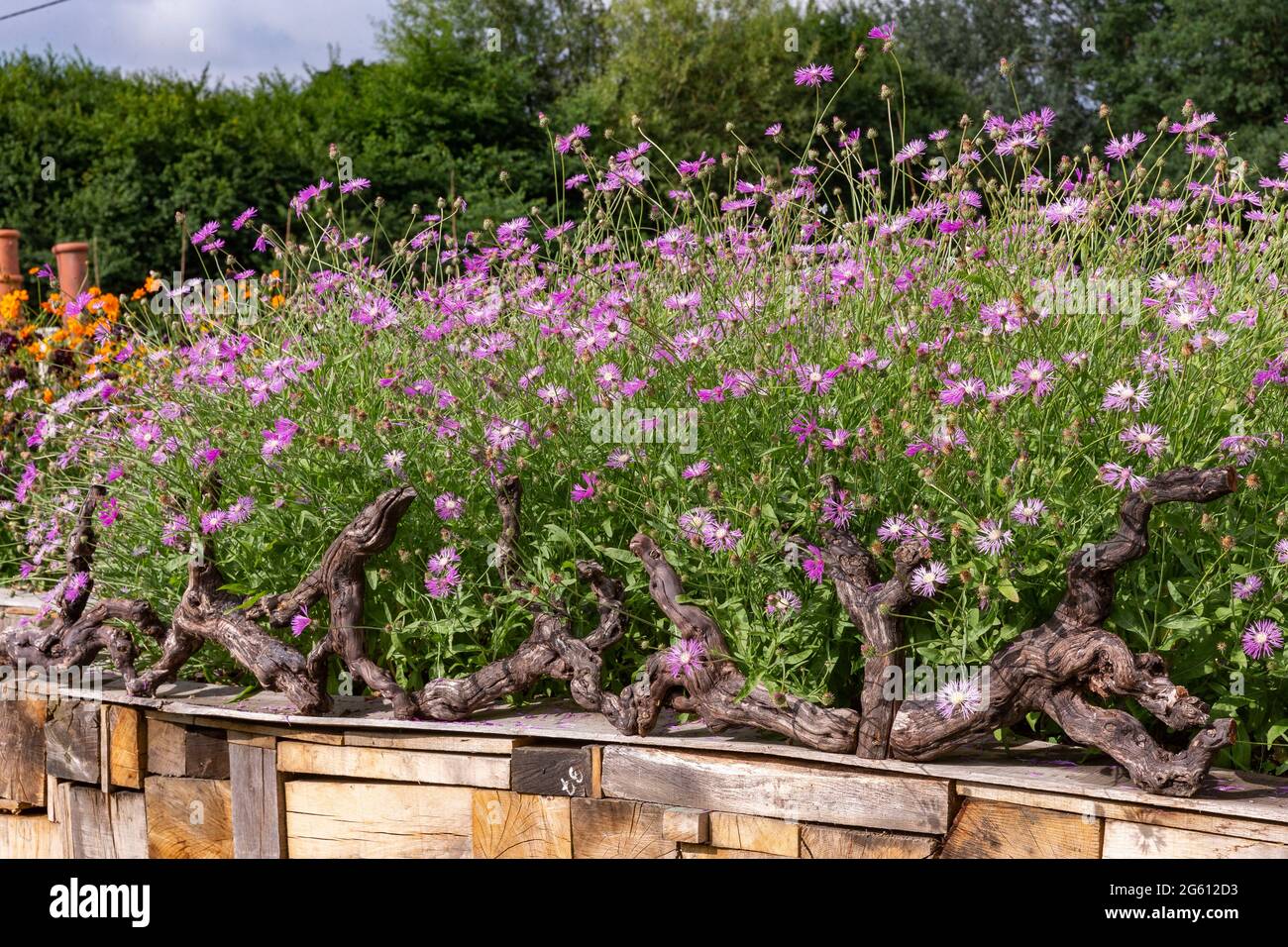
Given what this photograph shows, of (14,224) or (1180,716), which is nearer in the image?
(1180,716)

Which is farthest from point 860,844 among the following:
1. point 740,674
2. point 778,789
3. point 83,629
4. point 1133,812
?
point 83,629

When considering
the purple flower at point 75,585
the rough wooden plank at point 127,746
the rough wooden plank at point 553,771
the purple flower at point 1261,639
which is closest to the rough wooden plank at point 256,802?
the rough wooden plank at point 127,746

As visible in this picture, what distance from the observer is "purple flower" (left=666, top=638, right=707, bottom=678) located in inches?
111

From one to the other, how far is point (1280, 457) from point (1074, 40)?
1073 inches

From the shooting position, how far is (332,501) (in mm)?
3350

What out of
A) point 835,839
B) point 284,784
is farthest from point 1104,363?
point 284,784

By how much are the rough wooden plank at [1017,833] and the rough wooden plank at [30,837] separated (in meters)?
2.50

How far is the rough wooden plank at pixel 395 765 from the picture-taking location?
3039 millimetres

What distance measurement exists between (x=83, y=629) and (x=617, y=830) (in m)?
1.76

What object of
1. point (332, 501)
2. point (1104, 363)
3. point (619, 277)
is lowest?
point (332, 501)

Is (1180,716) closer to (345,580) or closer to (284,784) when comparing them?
(345,580)

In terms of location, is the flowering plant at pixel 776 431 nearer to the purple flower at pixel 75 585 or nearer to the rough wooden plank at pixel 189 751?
the purple flower at pixel 75 585

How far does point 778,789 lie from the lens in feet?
9.00

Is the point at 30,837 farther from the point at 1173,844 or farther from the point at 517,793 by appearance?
the point at 1173,844
